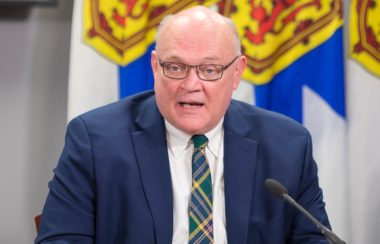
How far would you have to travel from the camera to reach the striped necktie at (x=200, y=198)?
175 cm

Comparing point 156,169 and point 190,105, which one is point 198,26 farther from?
point 156,169

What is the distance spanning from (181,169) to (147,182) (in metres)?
0.12

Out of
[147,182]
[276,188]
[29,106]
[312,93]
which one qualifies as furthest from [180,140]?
[29,106]

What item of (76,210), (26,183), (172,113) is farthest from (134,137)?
(26,183)

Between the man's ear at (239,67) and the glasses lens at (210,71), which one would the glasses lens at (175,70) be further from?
the man's ear at (239,67)

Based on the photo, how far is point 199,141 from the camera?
73.1 inches

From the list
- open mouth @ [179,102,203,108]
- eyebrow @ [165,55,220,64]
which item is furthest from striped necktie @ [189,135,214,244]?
eyebrow @ [165,55,220,64]

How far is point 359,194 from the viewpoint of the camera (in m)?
2.46

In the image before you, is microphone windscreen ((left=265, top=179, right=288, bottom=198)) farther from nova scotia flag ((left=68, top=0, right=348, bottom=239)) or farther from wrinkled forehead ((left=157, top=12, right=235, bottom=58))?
nova scotia flag ((left=68, top=0, right=348, bottom=239))

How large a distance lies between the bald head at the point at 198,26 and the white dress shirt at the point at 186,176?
260 millimetres

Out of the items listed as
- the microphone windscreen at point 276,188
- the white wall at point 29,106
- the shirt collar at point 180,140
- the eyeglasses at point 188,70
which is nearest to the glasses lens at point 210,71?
the eyeglasses at point 188,70

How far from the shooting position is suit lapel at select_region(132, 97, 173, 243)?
175 cm

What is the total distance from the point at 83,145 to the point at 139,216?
0.24 metres

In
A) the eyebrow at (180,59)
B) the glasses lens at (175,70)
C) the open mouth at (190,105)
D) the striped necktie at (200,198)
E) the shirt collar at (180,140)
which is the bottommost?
the striped necktie at (200,198)
